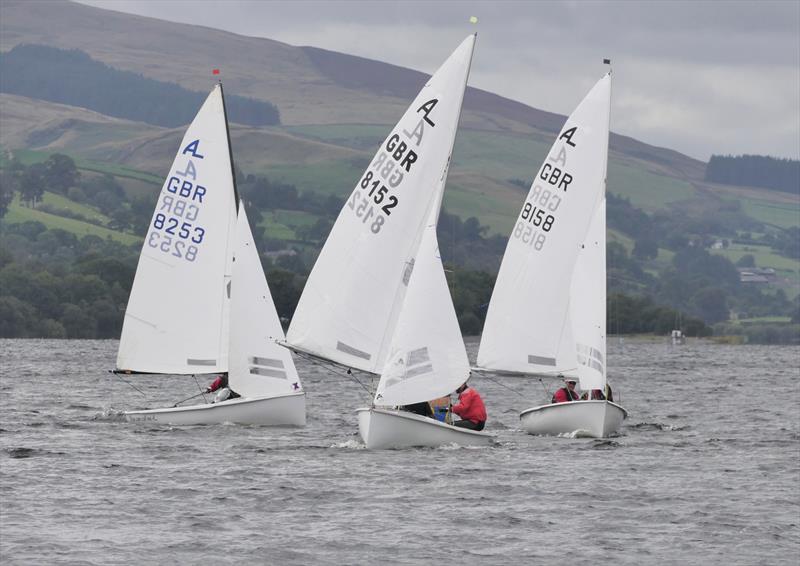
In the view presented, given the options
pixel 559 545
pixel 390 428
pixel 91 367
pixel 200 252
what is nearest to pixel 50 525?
pixel 559 545

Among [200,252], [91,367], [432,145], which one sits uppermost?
[432,145]

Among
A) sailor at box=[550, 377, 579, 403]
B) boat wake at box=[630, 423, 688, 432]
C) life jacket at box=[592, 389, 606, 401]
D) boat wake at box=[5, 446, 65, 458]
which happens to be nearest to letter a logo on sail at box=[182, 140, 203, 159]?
boat wake at box=[5, 446, 65, 458]

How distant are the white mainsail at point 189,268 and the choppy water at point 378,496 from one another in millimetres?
2064

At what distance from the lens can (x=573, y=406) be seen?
3594 centimetres

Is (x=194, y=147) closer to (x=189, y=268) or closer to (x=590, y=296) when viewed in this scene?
(x=189, y=268)

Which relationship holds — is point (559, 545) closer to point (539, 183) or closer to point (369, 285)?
point (369, 285)

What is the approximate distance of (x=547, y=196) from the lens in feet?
129

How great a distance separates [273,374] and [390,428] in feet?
19.3

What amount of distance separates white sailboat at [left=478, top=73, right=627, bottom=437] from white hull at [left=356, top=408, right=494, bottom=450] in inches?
315

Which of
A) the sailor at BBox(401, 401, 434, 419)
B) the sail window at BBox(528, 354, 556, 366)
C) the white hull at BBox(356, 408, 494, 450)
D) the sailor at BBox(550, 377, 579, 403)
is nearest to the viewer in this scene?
the white hull at BBox(356, 408, 494, 450)

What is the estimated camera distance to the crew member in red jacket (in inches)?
1243

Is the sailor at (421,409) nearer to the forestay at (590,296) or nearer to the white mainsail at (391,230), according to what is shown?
the white mainsail at (391,230)

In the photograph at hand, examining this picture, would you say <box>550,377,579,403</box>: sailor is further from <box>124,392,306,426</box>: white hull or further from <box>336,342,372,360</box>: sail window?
<box>336,342,372,360</box>: sail window

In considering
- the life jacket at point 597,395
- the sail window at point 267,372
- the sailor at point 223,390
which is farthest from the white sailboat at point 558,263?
the sailor at point 223,390
